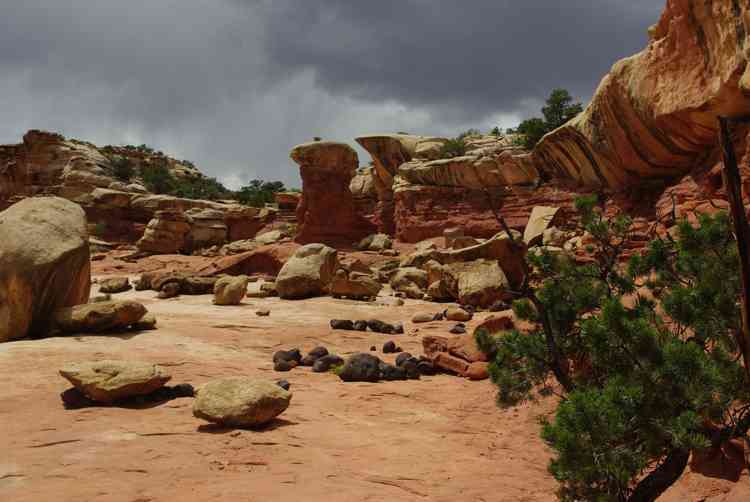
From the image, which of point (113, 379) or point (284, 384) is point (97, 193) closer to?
point (284, 384)

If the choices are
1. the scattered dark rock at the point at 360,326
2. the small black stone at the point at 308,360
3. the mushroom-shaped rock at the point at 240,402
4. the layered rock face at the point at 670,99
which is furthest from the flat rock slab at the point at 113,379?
the layered rock face at the point at 670,99

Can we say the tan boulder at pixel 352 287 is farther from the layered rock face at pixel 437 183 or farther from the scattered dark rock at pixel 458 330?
the layered rock face at pixel 437 183

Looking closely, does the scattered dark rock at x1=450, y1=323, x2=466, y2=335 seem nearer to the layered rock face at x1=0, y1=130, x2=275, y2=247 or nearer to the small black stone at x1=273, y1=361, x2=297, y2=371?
the small black stone at x1=273, y1=361, x2=297, y2=371

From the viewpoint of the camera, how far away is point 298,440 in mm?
4293

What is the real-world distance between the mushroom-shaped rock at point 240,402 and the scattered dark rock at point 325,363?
2.38 m

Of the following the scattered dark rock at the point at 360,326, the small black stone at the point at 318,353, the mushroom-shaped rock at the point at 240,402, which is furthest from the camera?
the scattered dark rock at the point at 360,326

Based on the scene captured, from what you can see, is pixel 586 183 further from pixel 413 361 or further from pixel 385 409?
pixel 385 409

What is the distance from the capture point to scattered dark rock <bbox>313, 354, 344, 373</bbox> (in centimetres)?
723

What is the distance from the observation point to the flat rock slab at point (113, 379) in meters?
4.76

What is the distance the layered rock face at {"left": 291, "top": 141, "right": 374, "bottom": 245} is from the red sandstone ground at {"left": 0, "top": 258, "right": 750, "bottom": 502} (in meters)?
20.3

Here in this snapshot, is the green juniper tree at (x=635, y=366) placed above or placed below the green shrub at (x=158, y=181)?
below

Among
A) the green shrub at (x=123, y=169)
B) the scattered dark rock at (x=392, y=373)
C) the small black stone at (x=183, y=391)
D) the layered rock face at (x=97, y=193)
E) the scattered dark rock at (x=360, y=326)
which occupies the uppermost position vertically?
the green shrub at (x=123, y=169)

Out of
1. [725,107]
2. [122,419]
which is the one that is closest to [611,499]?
[122,419]

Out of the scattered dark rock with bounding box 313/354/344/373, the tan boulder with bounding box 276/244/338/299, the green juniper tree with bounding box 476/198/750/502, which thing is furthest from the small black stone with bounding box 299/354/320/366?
the tan boulder with bounding box 276/244/338/299
